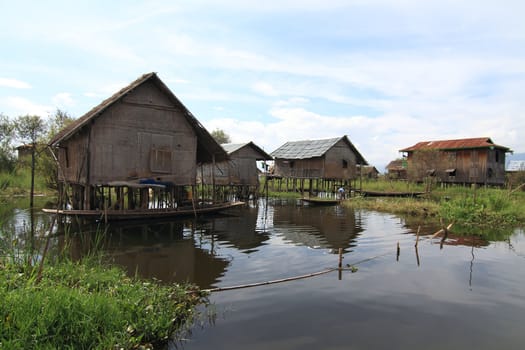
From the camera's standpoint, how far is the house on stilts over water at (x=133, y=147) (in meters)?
13.8

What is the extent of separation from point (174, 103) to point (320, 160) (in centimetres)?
1600

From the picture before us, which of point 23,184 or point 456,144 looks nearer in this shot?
point 23,184

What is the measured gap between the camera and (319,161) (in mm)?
29156

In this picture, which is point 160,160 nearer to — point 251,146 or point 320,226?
point 320,226

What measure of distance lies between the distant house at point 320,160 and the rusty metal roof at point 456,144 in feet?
23.9

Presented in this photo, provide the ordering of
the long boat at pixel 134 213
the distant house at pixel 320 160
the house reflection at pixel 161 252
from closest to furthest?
the house reflection at pixel 161 252, the long boat at pixel 134 213, the distant house at pixel 320 160

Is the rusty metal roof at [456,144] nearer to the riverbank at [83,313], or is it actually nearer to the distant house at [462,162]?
the distant house at [462,162]

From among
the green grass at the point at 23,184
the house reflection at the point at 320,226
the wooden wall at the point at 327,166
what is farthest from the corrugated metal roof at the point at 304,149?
the green grass at the point at 23,184

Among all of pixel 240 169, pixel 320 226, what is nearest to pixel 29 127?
pixel 240 169

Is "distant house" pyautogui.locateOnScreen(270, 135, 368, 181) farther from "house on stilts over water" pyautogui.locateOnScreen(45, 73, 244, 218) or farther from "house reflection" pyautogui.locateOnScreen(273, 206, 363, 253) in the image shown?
"house on stilts over water" pyautogui.locateOnScreen(45, 73, 244, 218)

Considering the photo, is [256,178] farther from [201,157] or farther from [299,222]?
[299,222]

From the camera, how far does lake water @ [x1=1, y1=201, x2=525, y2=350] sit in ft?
17.1

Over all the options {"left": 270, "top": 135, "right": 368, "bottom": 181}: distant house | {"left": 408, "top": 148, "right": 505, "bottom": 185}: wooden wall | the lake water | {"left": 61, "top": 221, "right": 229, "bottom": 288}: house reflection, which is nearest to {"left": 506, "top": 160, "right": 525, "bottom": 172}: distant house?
{"left": 408, "top": 148, "right": 505, "bottom": 185}: wooden wall

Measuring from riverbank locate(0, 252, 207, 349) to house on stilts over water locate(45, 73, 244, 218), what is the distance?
303 inches
